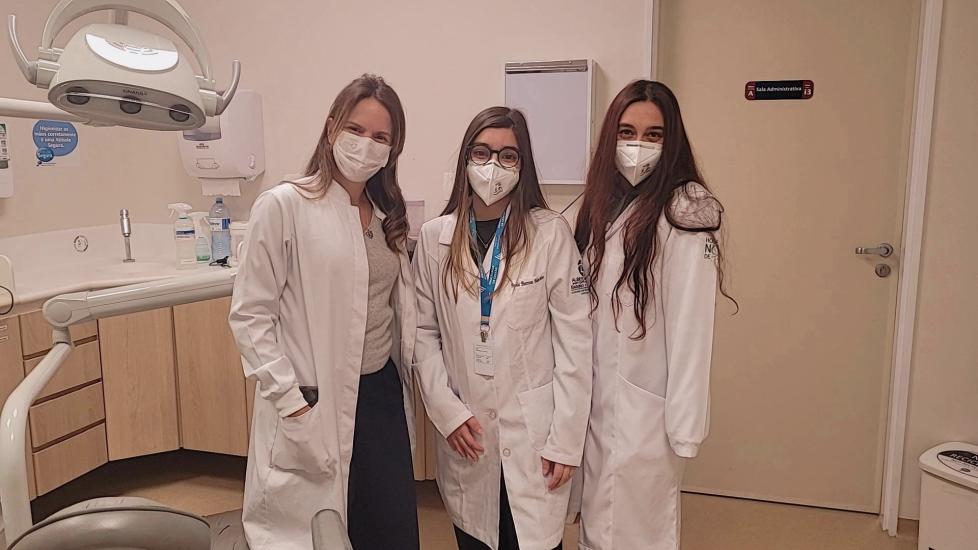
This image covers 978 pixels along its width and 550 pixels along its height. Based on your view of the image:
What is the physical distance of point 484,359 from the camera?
177 cm

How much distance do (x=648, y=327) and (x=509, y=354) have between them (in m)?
0.33

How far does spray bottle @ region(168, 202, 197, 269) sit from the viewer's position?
10.6 feet

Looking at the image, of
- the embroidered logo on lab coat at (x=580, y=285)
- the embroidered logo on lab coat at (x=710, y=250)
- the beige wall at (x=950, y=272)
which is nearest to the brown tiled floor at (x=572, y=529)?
the beige wall at (x=950, y=272)

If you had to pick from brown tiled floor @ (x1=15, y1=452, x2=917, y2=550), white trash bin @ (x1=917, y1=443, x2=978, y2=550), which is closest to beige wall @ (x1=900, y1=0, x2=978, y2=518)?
white trash bin @ (x1=917, y1=443, x2=978, y2=550)

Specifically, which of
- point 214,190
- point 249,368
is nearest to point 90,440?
point 214,190

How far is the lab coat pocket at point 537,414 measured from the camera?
5.79ft

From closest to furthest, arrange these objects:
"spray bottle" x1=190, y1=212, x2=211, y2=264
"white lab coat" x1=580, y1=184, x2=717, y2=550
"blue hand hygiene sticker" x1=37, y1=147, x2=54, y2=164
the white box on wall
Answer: "white lab coat" x1=580, y1=184, x2=717, y2=550, the white box on wall, "blue hand hygiene sticker" x1=37, y1=147, x2=54, y2=164, "spray bottle" x1=190, y1=212, x2=211, y2=264

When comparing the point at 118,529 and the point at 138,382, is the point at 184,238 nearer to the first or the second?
the point at 138,382

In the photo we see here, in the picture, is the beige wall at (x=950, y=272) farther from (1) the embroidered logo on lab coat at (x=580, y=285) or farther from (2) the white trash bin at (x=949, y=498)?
(1) the embroidered logo on lab coat at (x=580, y=285)

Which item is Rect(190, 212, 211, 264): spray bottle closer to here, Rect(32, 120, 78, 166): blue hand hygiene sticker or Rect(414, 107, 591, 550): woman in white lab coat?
Rect(32, 120, 78, 166): blue hand hygiene sticker

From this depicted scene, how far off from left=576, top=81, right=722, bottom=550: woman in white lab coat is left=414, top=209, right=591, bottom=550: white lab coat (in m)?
0.06

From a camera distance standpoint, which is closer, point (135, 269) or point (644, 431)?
point (644, 431)

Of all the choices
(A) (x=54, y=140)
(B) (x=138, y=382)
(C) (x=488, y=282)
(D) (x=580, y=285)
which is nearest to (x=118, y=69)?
(C) (x=488, y=282)

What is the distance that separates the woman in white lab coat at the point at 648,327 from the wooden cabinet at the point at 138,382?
6.46ft
